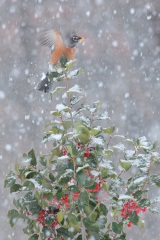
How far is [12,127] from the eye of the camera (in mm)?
3410

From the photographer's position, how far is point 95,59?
3.35 metres

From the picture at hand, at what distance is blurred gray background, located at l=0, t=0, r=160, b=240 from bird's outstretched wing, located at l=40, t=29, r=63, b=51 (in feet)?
4.65

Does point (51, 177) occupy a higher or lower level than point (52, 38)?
lower

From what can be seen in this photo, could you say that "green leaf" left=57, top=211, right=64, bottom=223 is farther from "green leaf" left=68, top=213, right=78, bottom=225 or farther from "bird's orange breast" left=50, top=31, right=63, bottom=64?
"bird's orange breast" left=50, top=31, right=63, bottom=64


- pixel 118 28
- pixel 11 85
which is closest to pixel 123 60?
pixel 118 28

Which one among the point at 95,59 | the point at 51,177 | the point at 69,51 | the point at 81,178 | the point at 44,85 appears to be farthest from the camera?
the point at 95,59

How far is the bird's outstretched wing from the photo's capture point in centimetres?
190

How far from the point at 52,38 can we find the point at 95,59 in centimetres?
146

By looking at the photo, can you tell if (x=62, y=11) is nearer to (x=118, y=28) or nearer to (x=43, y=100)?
(x=118, y=28)

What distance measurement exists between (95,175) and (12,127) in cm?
243

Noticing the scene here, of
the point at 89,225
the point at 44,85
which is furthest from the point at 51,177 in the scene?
the point at 44,85

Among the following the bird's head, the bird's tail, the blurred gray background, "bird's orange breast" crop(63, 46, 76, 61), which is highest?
the bird's head

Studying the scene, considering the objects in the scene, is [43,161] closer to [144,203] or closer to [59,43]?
[144,203]

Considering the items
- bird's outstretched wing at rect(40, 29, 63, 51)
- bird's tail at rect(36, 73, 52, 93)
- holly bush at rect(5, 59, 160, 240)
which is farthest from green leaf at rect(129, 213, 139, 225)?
bird's outstretched wing at rect(40, 29, 63, 51)
